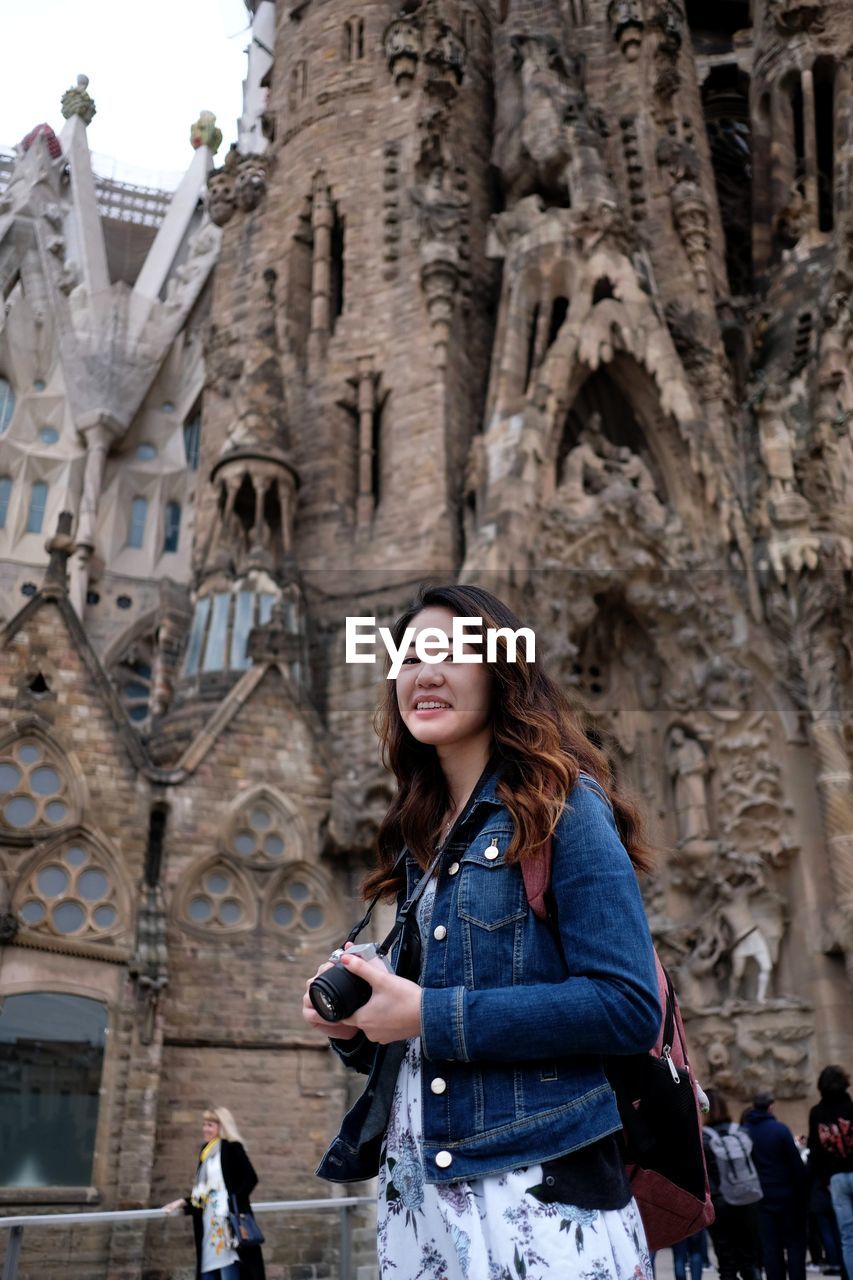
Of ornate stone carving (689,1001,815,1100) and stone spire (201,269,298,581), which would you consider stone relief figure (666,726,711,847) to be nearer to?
ornate stone carving (689,1001,815,1100)

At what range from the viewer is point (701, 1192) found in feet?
5.72

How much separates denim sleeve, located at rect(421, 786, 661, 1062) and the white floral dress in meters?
0.17

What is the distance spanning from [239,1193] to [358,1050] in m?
4.62

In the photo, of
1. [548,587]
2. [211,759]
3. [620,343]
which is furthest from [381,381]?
[211,759]

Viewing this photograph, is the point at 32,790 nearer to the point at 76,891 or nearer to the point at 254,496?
the point at 76,891

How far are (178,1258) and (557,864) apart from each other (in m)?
9.56

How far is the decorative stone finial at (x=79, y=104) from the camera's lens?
99.7ft

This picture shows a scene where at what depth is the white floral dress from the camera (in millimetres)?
1527

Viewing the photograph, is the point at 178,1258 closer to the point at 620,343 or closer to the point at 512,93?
the point at 620,343

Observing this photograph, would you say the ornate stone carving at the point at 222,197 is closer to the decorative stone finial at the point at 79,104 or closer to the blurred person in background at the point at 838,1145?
the decorative stone finial at the point at 79,104

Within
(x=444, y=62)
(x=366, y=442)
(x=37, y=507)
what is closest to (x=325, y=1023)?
(x=366, y=442)

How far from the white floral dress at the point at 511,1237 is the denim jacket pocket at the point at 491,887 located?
331 mm

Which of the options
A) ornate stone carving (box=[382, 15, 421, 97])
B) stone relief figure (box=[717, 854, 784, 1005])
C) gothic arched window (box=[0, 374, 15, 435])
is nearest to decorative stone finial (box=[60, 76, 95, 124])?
gothic arched window (box=[0, 374, 15, 435])

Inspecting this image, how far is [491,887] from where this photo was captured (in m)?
1.75
